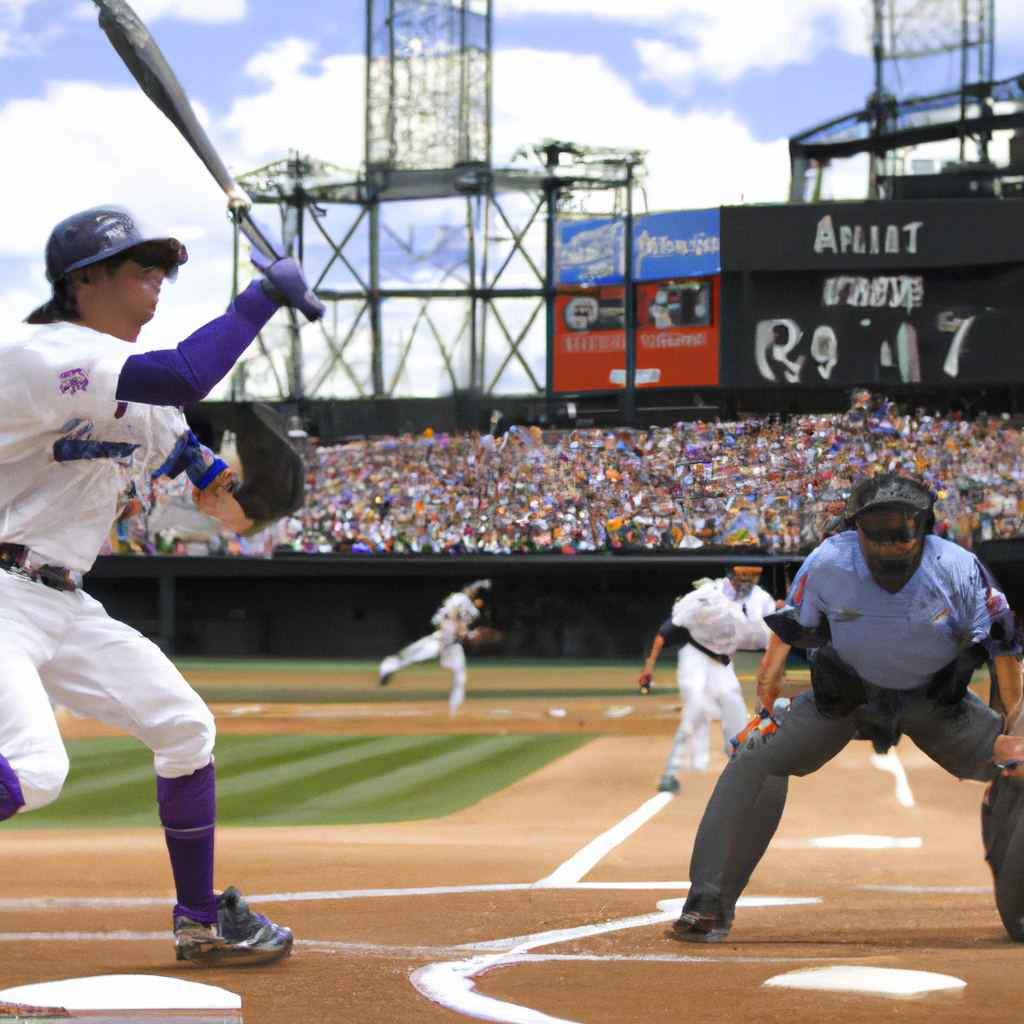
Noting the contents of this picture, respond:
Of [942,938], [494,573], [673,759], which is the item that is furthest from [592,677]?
[942,938]

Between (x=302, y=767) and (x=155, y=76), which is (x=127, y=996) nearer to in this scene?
(x=155, y=76)

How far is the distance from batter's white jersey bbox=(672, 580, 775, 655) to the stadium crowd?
0.75 meters

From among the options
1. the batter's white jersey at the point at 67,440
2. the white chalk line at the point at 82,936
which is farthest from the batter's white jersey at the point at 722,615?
the batter's white jersey at the point at 67,440

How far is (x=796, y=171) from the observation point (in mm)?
22672

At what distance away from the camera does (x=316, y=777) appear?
1063 centimetres

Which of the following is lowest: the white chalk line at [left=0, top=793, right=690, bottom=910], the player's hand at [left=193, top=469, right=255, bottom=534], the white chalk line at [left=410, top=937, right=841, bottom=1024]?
the white chalk line at [left=0, top=793, right=690, bottom=910]

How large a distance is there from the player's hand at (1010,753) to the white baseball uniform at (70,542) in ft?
8.04

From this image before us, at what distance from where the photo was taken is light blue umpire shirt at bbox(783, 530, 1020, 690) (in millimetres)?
3900

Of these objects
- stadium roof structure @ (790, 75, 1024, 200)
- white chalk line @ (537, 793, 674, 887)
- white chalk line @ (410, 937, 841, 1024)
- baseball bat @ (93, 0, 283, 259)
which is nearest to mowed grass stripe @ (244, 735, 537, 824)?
white chalk line @ (537, 793, 674, 887)

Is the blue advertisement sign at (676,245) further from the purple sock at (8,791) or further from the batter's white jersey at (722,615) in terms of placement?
the purple sock at (8,791)

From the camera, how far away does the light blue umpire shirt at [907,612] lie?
154 inches

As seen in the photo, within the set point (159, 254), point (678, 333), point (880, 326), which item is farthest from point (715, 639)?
point (880, 326)

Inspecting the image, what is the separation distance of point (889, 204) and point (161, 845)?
15591 mm

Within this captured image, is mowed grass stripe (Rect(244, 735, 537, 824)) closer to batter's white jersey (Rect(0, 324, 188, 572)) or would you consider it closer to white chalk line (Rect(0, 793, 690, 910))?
white chalk line (Rect(0, 793, 690, 910))
